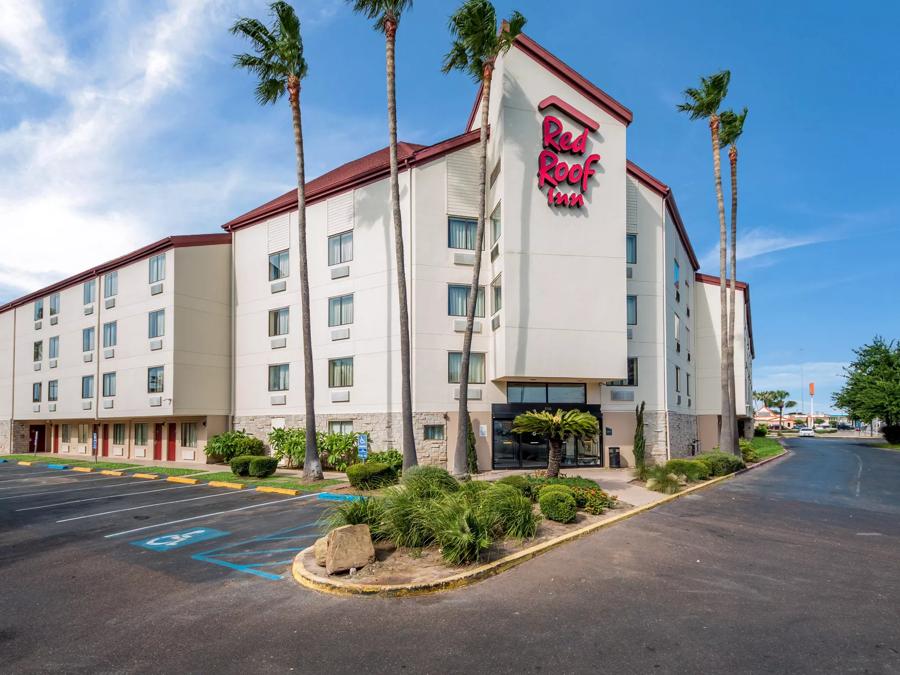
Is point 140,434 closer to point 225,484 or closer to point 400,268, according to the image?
point 225,484

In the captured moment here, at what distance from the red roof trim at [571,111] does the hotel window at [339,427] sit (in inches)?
609

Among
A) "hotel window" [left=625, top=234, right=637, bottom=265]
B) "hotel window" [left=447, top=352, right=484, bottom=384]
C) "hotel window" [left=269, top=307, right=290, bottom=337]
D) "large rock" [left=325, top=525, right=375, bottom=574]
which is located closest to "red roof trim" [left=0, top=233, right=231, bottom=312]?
"hotel window" [left=269, top=307, right=290, bottom=337]

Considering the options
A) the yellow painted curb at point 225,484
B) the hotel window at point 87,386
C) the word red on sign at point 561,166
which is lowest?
the yellow painted curb at point 225,484

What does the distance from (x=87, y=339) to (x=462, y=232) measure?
25249 millimetres

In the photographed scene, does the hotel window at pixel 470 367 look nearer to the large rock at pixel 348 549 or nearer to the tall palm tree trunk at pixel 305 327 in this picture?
the tall palm tree trunk at pixel 305 327

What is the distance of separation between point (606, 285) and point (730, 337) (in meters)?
9.28

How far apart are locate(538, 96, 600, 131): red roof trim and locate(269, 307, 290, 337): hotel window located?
14.8 metres

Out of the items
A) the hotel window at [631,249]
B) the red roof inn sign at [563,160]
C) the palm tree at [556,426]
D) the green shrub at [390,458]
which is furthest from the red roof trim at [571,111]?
the green shrub at [390,458]

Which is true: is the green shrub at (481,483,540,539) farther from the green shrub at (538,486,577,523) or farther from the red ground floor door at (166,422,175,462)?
the red ground floor door at (166,422,175,462)

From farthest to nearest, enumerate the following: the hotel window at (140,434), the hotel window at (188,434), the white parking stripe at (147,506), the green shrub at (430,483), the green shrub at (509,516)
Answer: the hotel window at (140,434) < the hotel window at (188,434) < the white parking stripe at (147,506) < the green shrub at (430,483) < the green shrub at (509,516)

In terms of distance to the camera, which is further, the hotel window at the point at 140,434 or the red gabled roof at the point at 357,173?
the hotel window at the point at 140,434

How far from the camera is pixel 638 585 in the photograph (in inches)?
335

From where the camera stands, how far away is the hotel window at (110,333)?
33862mm

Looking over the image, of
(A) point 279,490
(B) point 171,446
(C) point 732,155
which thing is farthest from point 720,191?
(B) point 171,446
